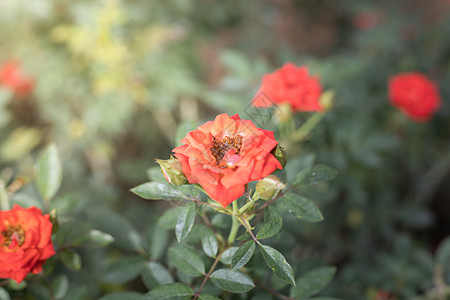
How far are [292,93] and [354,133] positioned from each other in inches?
14.9

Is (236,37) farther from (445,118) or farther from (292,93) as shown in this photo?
(292,93)

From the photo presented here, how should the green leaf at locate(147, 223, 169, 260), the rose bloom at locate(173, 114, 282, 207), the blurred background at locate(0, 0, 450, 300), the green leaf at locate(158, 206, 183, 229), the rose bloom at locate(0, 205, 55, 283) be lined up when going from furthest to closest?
the blurred background at locate(0, 0, 450, 300)
the green leaf at locate(147, 223, 169, 260)
the green leaf at locate(158, 206, 183, 229)
the rose bloom at locate(0, 205, 55, 283)
the rose bloom at locate(173, 114, 282, 207)


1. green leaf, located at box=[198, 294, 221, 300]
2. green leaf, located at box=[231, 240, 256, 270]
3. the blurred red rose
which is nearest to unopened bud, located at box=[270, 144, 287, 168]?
green leaf, located at box=[231, 240, 256, 270]

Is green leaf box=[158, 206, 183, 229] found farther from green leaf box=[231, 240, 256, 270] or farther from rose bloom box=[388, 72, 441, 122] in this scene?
rose bloom box=[388, 72, 441, 122]

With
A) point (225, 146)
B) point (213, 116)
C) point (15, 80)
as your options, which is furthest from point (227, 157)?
point (15, 80)

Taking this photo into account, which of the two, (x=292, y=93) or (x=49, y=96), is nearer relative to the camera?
(x=292, y=93)

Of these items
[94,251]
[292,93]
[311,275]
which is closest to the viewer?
[311,275]

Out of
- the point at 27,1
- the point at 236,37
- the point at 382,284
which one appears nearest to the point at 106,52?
the point at 27,1

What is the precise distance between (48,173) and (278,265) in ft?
1.79

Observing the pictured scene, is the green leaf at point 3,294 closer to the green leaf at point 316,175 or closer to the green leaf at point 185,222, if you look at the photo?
the green leaf at point 185,222

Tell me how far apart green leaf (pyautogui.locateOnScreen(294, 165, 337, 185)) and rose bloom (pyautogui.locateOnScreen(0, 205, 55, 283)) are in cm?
45

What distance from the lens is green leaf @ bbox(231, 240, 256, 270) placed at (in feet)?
1.71

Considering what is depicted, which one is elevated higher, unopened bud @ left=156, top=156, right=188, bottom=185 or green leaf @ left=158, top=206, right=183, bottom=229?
unopened bud @ left=156, top=156, right=188, bottom=185

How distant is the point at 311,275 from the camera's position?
716mm
